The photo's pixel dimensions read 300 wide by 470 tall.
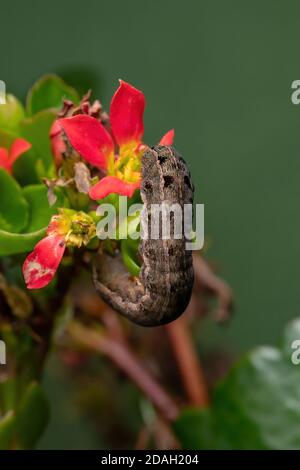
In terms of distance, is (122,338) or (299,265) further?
(299,265)

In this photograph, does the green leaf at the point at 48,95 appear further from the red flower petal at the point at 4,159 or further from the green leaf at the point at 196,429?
the green leaf at the point at 196,429

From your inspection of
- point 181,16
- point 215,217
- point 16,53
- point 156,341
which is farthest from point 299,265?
point 16,53

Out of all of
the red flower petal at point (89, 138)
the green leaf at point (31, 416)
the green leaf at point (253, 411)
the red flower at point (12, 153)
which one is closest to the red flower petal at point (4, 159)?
the red flower at point (12, 153)

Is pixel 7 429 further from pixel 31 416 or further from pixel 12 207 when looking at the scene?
pixel 12 207

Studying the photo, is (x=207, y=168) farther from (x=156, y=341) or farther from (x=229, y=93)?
(x=156, y=341)

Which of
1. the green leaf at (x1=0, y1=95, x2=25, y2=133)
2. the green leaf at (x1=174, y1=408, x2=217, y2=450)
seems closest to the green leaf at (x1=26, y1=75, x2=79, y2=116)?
the green leaf at (x1=0, y1=95, x2=25, y2=133)
